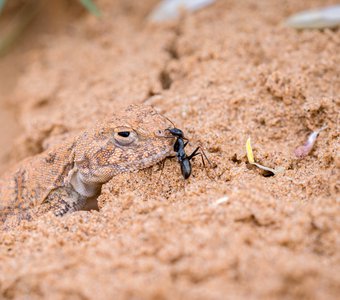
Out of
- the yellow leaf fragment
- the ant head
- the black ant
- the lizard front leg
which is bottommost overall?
the lizard front leg

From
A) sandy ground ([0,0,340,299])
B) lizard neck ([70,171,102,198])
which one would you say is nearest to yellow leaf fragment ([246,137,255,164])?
sandy ground ([0,0,340,299])

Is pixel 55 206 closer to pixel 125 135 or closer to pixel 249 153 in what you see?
pixel 125 135

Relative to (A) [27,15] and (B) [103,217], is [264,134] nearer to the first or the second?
(B) [103,217]

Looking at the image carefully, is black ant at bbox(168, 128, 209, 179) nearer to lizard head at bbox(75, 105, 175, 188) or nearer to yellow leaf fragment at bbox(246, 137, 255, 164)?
lizard head at bbox(75, 105, 175, 188)

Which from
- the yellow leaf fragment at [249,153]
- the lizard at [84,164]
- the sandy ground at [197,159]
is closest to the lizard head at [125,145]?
the lizard at [84,164]

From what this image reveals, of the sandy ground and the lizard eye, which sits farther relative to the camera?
the lizard eye

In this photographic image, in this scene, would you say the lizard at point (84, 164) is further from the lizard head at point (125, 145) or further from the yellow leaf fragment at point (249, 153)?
the yellow leaf fragment at point (249, 153)

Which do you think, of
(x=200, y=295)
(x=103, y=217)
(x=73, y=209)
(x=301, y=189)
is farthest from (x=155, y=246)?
(x=73, y=209)
